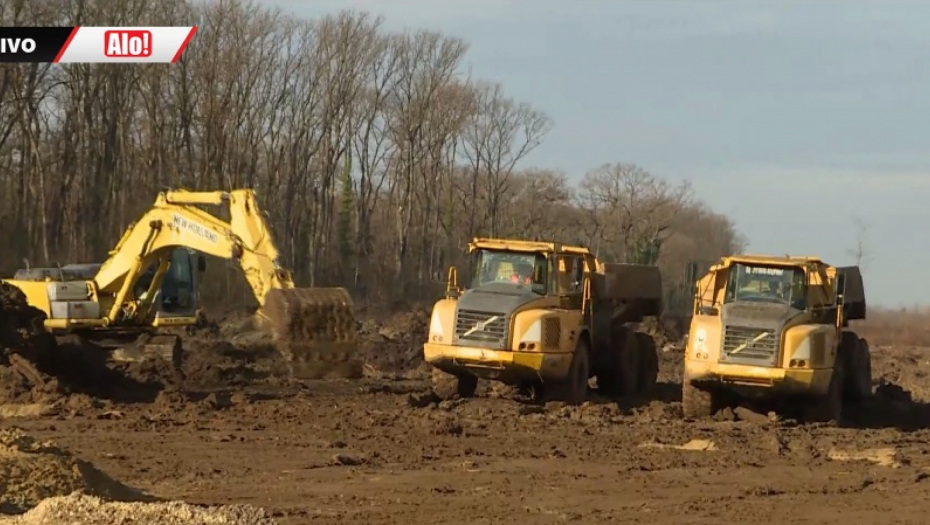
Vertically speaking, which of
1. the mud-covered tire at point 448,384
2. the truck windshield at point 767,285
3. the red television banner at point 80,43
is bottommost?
the mud-covered tire at point 448,384

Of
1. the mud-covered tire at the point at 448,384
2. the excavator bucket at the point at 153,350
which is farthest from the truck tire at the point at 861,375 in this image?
the excavator bucket at the point at 153,350

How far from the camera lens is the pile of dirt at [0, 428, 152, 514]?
10.3 metres

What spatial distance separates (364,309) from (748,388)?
31.1 meters

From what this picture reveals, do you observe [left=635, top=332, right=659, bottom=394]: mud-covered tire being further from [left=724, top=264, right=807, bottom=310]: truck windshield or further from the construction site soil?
[left=724, top=264, right=807, bottom=310]: truck windshield

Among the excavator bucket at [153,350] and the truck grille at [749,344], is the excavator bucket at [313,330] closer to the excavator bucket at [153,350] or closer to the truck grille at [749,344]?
the excavator bucket at [153,350]

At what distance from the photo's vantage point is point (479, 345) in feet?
65.4

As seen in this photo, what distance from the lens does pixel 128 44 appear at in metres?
39.2

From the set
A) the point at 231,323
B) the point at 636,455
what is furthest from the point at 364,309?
the point at 636,455

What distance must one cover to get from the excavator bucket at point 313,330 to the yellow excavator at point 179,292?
0.02m

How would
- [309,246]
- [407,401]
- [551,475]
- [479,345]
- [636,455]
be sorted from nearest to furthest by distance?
[551,475]
[636,455]
[479,345]
[407,401]
[309,246]

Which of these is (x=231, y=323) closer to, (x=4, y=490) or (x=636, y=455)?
(x=636, y=455)

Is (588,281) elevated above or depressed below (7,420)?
above

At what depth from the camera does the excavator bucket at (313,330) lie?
21.0 meters

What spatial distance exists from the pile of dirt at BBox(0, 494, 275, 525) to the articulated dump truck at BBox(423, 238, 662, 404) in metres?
10.8
